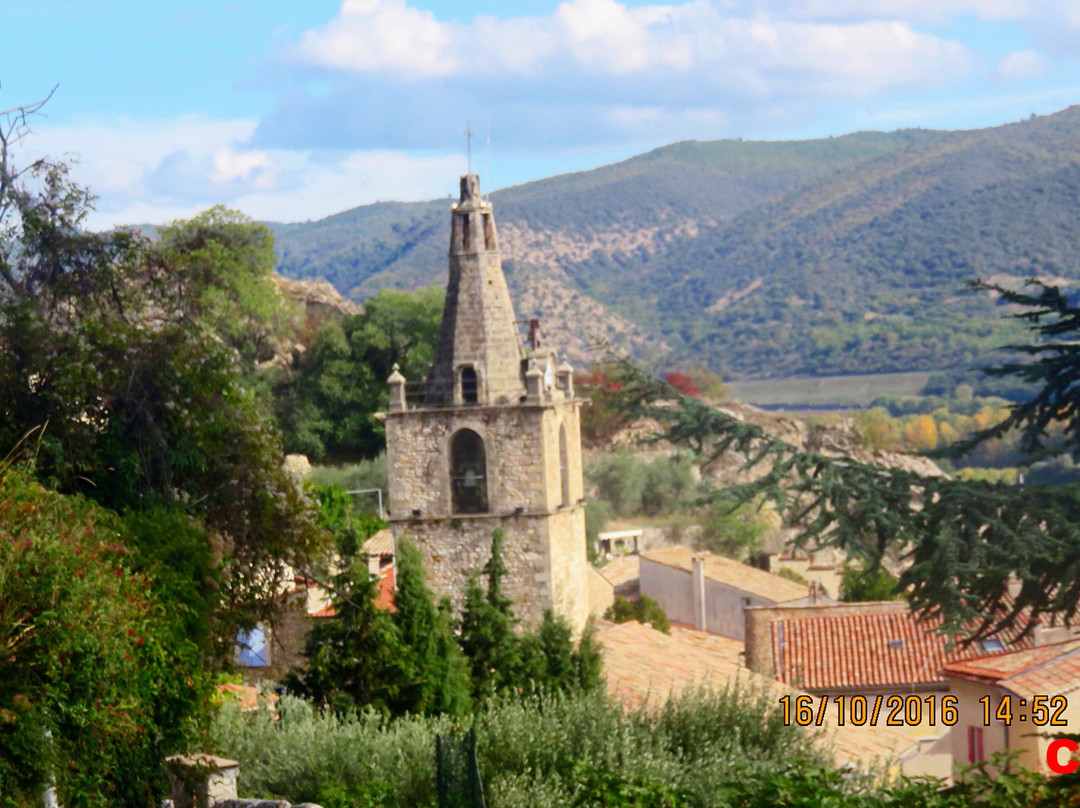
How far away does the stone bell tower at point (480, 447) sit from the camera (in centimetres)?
2494

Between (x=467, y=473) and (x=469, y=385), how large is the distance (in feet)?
5.25

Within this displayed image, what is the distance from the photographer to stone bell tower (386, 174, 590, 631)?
2494 centimetres

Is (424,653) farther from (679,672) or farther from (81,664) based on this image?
(81,664)

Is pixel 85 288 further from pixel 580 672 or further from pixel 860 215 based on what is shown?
pixel 860 215

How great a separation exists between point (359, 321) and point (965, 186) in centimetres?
9923

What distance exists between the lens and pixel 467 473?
2538cm

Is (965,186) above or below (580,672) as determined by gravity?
above

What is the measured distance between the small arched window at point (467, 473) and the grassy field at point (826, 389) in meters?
85.3

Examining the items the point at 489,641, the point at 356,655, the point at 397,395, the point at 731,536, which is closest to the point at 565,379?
the point at 397,395

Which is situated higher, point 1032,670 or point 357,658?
point 357,658

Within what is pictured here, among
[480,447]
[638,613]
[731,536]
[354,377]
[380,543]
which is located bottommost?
[731,536]

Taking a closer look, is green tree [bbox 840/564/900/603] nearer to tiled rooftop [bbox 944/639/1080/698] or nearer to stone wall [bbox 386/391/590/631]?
stone wall [bbox 386/391/590/631]

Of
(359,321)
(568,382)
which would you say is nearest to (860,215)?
(359,321)

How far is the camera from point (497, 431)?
25.1m
